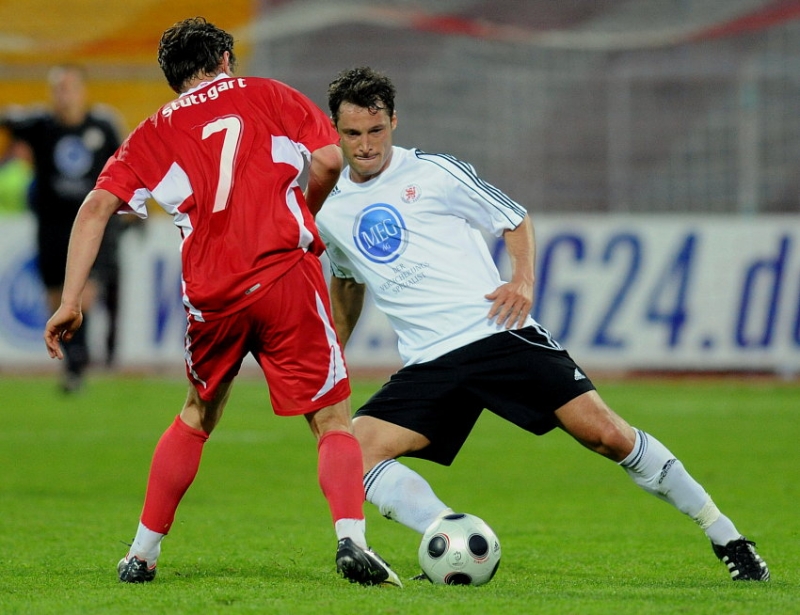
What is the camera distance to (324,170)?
15.2ft

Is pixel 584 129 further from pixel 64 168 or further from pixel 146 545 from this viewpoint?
pixel 146 545

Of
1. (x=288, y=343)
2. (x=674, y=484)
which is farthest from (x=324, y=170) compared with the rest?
(x=674, y=484)

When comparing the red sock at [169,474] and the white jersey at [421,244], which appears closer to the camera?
the red sock at [169,474]

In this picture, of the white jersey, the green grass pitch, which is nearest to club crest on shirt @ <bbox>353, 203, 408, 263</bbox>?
the white jersey

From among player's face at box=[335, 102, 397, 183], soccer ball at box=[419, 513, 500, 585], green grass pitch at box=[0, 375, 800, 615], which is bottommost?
green grass pitch at box=[0, 375, 800, 615]

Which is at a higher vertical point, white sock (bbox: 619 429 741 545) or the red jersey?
the red jersey

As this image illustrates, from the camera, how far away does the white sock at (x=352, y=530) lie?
176 inches

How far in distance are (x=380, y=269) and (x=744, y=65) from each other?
1186 centimetres

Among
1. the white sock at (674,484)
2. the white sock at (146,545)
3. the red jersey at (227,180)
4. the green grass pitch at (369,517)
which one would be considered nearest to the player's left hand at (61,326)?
the red jersey at (227,180)

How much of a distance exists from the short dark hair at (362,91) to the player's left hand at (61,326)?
1.24m

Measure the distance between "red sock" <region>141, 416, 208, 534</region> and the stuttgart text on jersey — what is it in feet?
3.48

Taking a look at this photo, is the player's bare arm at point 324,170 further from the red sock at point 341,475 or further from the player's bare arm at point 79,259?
the red sock at point 341,475

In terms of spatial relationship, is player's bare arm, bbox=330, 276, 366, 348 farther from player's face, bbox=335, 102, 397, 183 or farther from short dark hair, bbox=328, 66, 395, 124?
short dark hair, bbox=328, 66, 395, 124

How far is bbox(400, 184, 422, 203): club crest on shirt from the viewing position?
5.25m
